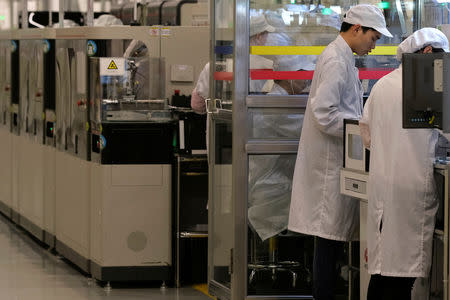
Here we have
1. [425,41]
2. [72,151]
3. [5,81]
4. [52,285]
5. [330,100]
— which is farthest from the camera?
[5,81]

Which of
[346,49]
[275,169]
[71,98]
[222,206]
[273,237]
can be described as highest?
[346,49]

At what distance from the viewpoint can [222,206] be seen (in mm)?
6438

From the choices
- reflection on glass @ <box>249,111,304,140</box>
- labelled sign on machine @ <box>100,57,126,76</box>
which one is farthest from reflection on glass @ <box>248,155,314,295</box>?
labelled sign on machine @ <box>100,57,126,76</box>

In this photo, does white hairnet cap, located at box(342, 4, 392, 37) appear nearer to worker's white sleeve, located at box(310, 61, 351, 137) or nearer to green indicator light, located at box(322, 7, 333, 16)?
worker's white sleeve, located at box(310, 61, 351, 137)

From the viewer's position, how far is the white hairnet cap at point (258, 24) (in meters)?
6.04

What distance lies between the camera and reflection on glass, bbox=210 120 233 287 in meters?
6.29

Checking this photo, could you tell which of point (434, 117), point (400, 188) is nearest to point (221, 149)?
point (400, 188)

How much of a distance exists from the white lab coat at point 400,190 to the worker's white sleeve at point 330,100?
0.69 metres

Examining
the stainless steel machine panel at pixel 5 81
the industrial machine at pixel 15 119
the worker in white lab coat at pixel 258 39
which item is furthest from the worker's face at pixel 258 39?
the stainless steel machine panel at pixel 5 81

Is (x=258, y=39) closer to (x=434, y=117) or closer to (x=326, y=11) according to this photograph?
(x=326, y=11)

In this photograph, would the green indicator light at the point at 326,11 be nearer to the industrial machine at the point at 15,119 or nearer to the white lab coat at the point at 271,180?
the white lab coat at the point at 271,180

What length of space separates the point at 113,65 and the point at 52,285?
166cm

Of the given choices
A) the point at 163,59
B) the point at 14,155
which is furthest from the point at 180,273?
the point at 14,155

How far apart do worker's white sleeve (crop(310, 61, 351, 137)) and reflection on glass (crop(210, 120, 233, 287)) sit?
2.36 feet
